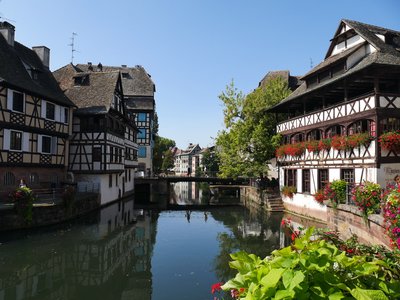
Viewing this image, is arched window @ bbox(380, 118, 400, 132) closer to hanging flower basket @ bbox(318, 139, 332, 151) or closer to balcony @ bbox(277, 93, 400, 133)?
balcony @ bbox(277, 93, 400, 133)

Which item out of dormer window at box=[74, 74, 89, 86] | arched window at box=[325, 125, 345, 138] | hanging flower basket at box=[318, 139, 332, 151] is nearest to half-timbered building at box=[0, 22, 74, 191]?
dormer window at box=[74, 74, 89, 86]

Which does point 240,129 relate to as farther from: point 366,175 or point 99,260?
point 99,260

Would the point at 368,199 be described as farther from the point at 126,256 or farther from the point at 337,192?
the point at 126,256

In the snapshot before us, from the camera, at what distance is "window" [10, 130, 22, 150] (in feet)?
73.9

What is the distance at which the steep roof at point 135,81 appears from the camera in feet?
178

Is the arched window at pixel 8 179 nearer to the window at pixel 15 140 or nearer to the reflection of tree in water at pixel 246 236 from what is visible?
the window at pixel 15 140

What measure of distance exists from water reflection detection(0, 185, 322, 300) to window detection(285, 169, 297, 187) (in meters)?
3.95

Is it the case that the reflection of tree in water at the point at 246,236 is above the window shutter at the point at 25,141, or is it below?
below

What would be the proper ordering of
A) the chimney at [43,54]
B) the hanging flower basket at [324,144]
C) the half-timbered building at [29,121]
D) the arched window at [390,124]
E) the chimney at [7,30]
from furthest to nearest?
1. the chimney at [43,54]
2. the chimney at [7,30]
3. the half-timbered building at [29,121]
4. the hanging flower basket at [324,144]
5. the arched window at [390,124]

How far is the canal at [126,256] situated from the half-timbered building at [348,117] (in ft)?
16.4

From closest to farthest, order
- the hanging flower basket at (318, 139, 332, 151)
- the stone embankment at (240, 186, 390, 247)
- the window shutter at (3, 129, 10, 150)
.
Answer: the stone embankment at (240, 186, 390, 247), the hanging flower basket at (318, 139, 332, 151), the window shutter at (3, 129, 10, 150)

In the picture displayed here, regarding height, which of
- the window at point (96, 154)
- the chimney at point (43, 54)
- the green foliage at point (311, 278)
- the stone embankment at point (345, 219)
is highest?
the chimney at point (43, 54)

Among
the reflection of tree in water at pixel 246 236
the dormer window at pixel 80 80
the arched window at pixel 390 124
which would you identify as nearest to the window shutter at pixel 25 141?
the dormer window at pixel 80 80

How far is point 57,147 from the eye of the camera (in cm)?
2736
